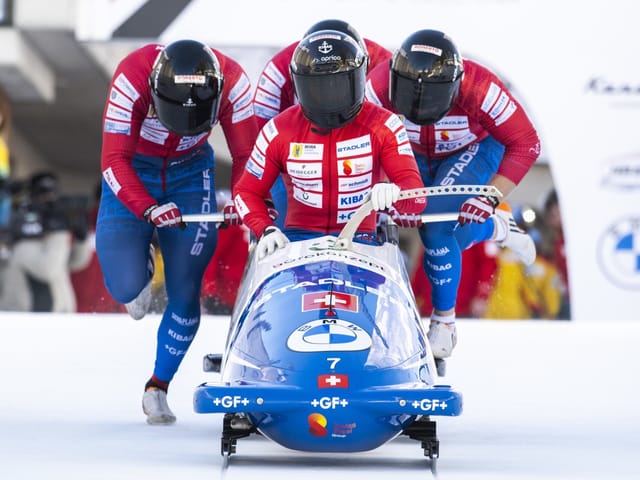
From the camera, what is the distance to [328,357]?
3.23 metres

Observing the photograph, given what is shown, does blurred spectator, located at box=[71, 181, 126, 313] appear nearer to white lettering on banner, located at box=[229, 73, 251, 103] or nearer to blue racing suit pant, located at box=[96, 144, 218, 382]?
blue racing suit pant, located at box=[96, 144, 218, 382]

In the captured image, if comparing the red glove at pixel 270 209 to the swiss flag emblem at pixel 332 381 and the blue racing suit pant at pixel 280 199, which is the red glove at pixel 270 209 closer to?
the blue racing suit pant at pixel 280 199

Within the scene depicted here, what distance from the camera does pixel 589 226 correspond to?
341 inches

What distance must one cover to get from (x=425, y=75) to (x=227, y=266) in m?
3.66

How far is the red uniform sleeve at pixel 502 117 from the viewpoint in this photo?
15.5 feet

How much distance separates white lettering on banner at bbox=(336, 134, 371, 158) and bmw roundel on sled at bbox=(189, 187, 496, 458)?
30cm

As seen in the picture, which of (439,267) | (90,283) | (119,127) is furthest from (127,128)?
(90,283)

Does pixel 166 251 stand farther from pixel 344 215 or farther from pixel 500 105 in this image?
pixel 500 105

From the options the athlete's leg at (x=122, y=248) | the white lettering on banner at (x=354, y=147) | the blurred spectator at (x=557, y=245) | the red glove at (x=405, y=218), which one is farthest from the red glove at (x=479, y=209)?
the blurred spectator at (x=557, y=245)

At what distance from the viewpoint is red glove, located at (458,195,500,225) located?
423cm

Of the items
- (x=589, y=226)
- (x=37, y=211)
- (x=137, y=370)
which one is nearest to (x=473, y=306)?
(x=589, y=226)

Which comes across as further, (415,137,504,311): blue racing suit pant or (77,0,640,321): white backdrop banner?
(77,0,640,321): white backdrop banner

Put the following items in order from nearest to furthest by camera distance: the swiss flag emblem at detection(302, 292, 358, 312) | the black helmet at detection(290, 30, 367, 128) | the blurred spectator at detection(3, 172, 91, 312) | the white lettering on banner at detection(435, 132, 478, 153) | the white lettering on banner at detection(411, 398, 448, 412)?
the white lettering on banner at detection(411, 398, 448, 412) → the swiss flag emblem at detection(302, 292, 358, 312) → the black helmet at detection(290, 30, 367, 128) → the white lettering on banner at detection(435, 132, 478, 153) → the blurred spectator at detection(3, 172, 91, 312)

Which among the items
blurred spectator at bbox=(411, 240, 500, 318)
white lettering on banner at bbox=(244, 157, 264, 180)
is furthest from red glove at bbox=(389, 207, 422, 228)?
blurred spectator at bbox=(411, 240, 500, 318)
